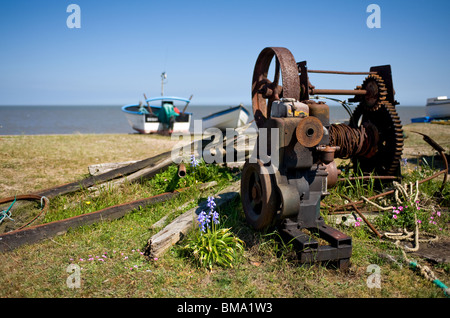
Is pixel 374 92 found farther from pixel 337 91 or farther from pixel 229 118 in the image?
pixel 229 118

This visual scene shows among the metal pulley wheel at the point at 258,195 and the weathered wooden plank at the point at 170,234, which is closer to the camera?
the metal pulley wheel at the point at 258,195

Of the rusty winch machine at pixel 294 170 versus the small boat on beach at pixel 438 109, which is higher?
the small boat on beach at pixel 438 109

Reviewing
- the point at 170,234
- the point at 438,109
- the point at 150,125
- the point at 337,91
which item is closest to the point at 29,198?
the point at 170,234


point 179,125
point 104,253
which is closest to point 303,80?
point 104,253

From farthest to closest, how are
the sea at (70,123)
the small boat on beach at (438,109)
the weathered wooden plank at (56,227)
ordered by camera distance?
1. the sea at (70,123)
2. the small boat on beach at (438,109)
3. the weathered wooden plank at (56,227)

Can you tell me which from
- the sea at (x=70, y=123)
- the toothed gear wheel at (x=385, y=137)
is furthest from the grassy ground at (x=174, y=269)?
the sea at (x=70, y=123)

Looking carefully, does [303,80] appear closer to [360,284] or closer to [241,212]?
[241,212]

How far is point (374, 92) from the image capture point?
541 centimetres

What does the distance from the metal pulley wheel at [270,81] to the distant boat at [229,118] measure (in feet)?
47.5

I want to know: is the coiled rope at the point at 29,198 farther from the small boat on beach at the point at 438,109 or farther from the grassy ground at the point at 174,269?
the small boat on beach at the point at 438,109

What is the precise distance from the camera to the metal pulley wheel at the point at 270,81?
12.7ft

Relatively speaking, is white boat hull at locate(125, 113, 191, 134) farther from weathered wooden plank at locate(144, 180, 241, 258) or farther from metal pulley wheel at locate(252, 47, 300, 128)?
weathered wooden plank at locate(144, 180, 241, 258)
